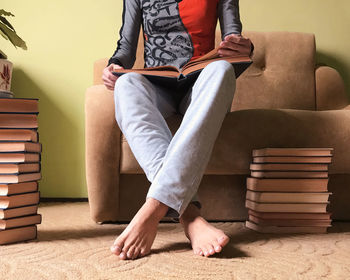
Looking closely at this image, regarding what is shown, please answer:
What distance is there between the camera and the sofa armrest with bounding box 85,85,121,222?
46.5 inches

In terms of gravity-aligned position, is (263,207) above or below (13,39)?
below

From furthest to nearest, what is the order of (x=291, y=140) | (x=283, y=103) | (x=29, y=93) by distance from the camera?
(x=29, y=93)
(x=283, y=103)
(x=291, y=140)

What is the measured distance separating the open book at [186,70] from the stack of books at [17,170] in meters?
0.28

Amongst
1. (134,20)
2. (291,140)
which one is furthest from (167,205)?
(134,20)

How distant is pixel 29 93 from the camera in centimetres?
191

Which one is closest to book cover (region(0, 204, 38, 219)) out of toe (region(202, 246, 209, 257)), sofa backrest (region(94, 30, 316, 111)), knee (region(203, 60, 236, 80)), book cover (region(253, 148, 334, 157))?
toe (region(202, 246, 209, 257))

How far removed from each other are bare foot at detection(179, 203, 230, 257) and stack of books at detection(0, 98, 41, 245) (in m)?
0.39

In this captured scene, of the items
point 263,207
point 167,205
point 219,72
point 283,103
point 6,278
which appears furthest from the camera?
point 283,103

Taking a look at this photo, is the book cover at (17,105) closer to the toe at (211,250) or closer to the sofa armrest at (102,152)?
the sofa armrest at (102,152)

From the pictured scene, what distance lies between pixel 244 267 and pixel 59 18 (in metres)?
1.64

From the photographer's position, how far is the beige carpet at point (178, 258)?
68 centimetres

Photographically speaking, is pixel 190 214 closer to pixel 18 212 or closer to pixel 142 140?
pixel 142 140

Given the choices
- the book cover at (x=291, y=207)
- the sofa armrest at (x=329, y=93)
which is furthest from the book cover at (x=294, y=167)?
the sofa armrest at (x=329, y=93)

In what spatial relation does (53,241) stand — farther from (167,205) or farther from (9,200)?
(167,205)
